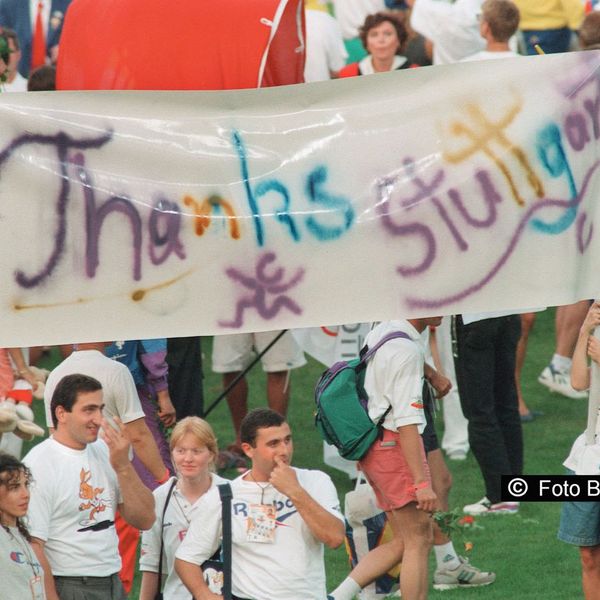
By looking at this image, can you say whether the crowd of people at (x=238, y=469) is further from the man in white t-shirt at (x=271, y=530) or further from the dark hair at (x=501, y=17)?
the dark hair at (x=501, y=17)

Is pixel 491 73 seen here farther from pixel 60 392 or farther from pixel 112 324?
pixel 60 392

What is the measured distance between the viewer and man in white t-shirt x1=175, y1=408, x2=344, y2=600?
625cm

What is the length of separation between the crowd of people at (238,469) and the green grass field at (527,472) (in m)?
0.17

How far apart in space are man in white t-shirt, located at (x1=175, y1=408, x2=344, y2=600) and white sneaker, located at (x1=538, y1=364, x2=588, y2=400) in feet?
18.2

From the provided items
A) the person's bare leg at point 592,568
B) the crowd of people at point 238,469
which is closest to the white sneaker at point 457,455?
the crowd of people at point 238,469

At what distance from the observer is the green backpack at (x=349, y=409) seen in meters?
7.32

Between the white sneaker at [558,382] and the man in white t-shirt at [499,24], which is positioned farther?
the white sneaker at [558,382]

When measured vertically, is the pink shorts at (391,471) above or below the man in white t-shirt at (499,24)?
below

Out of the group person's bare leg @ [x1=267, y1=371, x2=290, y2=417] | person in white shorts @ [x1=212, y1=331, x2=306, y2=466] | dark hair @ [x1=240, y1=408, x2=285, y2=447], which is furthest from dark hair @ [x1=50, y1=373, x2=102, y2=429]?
person's bare leg @ [x1=267, y1=371, x2=290, y2=417]

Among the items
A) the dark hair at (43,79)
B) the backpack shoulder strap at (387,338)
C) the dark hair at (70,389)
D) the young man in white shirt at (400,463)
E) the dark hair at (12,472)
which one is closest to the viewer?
the dark hair at (12,472)

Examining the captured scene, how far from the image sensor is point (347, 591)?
7.42 meters

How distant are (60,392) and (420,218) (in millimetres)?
1964

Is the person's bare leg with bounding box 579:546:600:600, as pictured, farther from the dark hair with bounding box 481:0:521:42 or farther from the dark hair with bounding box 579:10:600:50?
the dark hair with bounding box 481:0:521:42

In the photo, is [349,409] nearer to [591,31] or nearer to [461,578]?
[461,578]
